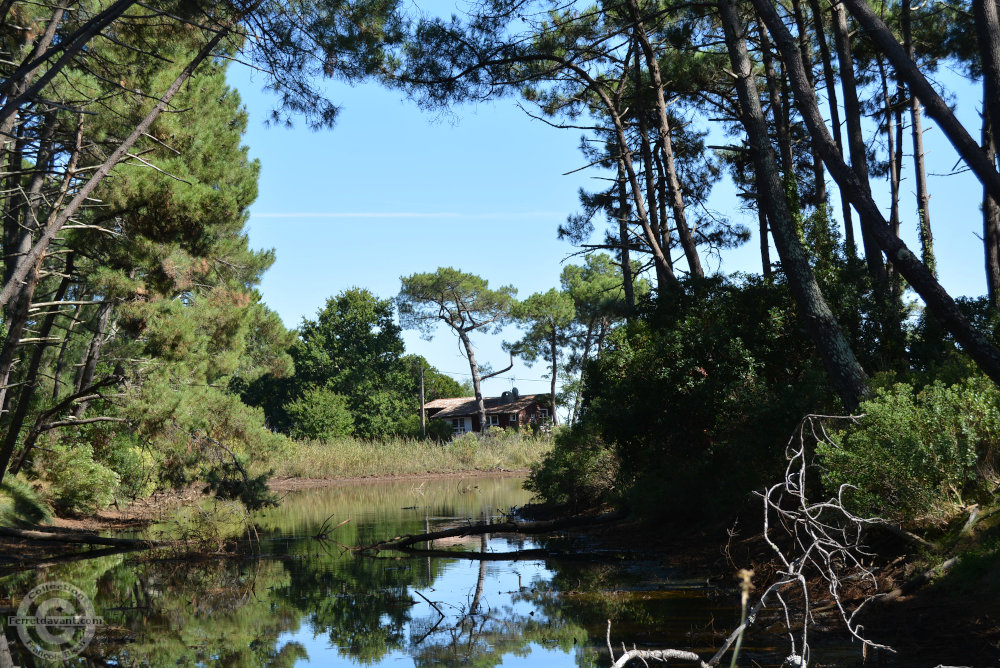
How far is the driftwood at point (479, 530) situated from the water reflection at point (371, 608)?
284 mm

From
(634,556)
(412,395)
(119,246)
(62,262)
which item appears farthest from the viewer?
(412,395)

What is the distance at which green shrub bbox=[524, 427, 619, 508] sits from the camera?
15.9 m


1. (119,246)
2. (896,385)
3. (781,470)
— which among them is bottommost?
(781,470)

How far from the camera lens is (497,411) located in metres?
54.6

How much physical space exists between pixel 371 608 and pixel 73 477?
11.4 metres

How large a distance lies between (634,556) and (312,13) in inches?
303

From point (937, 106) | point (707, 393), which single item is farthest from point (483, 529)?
point (937, 106)

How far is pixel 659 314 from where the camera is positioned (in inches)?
513

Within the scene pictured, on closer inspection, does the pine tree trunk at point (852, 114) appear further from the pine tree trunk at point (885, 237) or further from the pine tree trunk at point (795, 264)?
the pine tree trunk at point (885, 237)

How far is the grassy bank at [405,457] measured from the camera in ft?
112

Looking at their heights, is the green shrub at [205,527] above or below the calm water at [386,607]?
above

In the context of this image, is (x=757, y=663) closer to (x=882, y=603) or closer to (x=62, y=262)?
(x=882, y=603)

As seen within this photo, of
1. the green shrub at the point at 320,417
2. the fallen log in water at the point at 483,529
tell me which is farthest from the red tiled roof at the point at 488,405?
the fallen log in water at the point at 483,529

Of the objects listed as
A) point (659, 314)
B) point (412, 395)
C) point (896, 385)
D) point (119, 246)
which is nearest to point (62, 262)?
point (119, 246)
